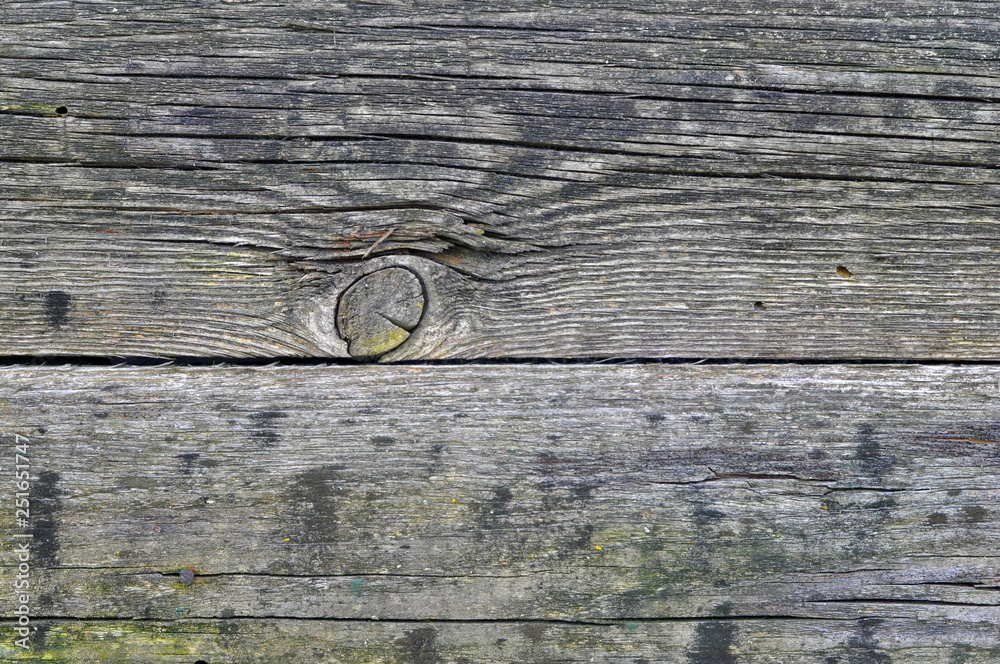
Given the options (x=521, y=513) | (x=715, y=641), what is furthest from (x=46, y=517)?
(x=715, y=641)

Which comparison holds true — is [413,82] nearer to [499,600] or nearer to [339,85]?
[339,85]

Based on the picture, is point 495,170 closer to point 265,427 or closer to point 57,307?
point 265,427

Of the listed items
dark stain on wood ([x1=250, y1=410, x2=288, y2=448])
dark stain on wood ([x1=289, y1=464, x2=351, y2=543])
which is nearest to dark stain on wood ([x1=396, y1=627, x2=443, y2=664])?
dark stain on wood ([x1=289, y1=464, x2=351, y2=543])

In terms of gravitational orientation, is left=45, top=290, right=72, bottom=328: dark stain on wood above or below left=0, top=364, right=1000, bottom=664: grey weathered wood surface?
above

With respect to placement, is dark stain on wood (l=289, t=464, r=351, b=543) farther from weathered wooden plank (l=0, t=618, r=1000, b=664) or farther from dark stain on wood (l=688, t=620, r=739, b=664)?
dark stain on wood (l=688, t=620, r=739, b=664)

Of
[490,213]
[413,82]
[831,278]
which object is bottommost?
[831,278]

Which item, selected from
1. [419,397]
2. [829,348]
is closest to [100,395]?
[419,397]

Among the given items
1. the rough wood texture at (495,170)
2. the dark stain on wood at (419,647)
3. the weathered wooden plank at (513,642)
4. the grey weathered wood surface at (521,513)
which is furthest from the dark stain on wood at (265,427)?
the dark stain on wood at (419,647)
